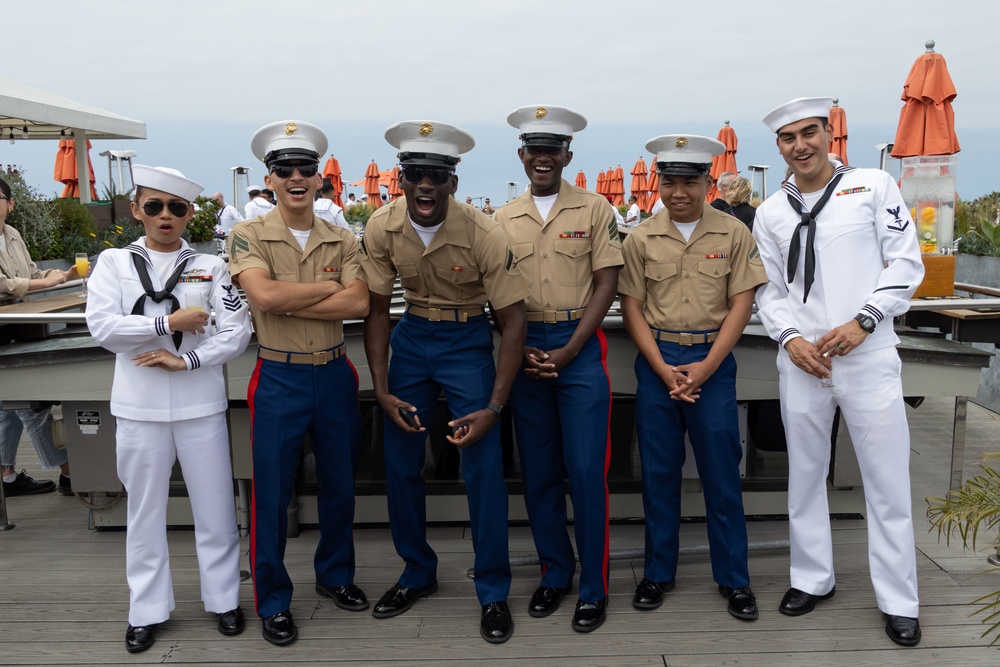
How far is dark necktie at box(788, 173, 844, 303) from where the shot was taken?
2.87 meters

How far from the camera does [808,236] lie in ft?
9.40

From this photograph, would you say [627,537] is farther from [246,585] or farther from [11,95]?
[11,95]

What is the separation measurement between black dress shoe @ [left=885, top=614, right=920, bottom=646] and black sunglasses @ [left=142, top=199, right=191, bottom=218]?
9.22ft

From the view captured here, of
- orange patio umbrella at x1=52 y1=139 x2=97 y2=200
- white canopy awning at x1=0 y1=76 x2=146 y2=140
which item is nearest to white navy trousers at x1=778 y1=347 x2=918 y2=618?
white canopy awning at x1=0 y1=76 x2=146 y2=140

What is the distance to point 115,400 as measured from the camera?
2.84 metres

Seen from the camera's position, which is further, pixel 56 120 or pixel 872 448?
pixel 56 120

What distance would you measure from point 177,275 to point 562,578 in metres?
1.77

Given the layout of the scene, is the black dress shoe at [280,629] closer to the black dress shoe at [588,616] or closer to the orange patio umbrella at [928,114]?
the black dress shoe at [588,616]

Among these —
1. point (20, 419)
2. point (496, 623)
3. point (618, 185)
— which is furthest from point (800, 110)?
point (618, 185)

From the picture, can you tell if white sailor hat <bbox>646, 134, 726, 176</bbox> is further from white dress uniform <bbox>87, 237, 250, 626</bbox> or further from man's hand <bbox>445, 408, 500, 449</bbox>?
white dress uniform <bbox>87, 237, 250, 626</bbox>

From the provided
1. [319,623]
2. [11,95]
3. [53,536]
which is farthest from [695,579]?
[11,95]

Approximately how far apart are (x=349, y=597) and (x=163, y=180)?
5.40 ft

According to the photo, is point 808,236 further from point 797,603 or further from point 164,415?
point 164,415

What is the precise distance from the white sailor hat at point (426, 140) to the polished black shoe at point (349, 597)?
5.29 ft
